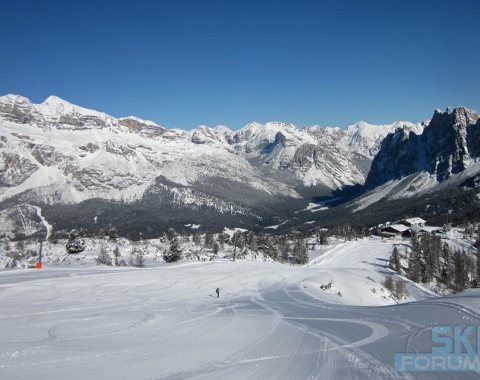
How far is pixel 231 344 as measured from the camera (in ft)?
64.7

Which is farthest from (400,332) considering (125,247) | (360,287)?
(125,247)

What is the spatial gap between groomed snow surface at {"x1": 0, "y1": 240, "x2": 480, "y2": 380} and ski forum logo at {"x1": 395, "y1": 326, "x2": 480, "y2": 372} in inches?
18.3

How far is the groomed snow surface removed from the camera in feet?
50.0

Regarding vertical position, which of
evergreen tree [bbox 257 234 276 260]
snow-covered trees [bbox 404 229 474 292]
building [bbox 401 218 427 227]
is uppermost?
building [bbox 401 218 427 227]

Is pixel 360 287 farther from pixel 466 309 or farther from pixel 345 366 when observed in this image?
pixel 345 366

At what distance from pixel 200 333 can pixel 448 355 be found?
39.5 ft

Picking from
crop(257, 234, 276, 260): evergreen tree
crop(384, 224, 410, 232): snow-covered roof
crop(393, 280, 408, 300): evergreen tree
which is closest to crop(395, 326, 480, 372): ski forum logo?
crop(393, 280, 408, 300): evergreen tree

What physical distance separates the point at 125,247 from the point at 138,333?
96481 millimetres

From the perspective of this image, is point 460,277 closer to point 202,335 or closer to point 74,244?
point 202,335

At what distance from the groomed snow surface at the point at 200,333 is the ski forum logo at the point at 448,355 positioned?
465mm

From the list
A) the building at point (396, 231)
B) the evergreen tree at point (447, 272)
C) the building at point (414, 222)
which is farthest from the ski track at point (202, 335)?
the building at point (414, 222)

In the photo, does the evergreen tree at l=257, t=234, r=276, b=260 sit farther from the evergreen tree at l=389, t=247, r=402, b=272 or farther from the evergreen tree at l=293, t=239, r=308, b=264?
the evergreen tree at l=389, t=247, r=402, b=272

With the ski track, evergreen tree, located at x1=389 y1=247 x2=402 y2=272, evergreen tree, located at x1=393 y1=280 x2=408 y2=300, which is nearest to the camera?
the ski track

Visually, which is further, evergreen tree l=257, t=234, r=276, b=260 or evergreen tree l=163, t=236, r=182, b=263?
evergreen tree l=257, t=234, r=276, b=260
